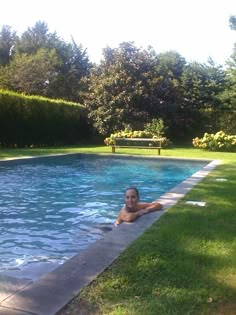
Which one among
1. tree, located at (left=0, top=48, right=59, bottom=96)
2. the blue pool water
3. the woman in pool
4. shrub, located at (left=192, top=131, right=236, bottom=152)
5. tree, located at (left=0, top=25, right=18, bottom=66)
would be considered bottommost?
the blue pool water

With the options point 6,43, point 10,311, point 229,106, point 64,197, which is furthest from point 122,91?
point 6,43

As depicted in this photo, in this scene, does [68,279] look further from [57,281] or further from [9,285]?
[9,285]

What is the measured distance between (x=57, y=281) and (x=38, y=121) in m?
19.7

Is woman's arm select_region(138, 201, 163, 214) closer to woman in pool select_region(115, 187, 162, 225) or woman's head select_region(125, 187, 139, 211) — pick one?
woman in pool select_region(115, 187, 162, 225)

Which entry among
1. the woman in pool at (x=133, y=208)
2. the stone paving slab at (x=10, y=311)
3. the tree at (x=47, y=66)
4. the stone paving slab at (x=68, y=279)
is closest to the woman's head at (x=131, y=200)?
the woman in pool at (x=133, y=208)

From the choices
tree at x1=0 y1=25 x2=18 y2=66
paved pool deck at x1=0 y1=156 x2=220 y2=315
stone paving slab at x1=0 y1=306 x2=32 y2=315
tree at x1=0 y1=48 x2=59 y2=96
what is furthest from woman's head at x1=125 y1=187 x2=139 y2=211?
tree at x1=0 y1=25 x2=18 y2=66

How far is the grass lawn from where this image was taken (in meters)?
2.82

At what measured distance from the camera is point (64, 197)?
9.17 meters

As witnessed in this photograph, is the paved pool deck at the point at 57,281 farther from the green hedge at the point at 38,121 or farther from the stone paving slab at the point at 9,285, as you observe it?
the green hedge at the point at 38,121

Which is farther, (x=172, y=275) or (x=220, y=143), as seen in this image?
(x=220, y=143)

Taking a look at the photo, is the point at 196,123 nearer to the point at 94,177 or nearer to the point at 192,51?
the point at 192,51

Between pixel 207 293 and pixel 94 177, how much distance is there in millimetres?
9372

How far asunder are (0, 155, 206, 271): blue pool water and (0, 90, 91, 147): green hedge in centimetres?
512

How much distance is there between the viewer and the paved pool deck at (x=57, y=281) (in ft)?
9.17
